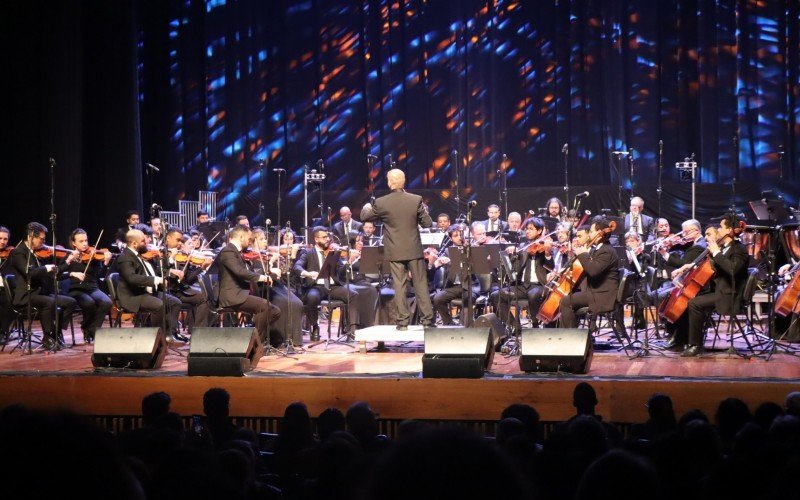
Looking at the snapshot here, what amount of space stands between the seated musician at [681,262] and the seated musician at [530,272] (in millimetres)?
1229

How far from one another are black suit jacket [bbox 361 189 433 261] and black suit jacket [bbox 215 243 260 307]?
141cm

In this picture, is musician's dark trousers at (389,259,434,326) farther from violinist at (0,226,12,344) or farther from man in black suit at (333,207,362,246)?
man in black suit at (333,207,362,246)

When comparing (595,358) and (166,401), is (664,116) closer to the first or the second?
(595,358)

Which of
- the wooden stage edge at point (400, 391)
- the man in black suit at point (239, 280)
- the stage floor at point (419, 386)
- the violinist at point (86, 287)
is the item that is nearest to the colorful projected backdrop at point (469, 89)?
the violinist at point (86, 287)

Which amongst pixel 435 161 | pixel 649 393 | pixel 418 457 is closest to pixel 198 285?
pixel 649 393

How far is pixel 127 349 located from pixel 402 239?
284 centimetres

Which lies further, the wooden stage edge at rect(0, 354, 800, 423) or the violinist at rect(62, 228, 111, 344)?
the violinist at rect(62, 228, 111, 344)

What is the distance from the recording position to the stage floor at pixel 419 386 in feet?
20.5

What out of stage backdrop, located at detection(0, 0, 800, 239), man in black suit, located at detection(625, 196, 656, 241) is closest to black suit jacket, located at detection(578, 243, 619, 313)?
man in black suit, located at detection(625, 196, 656, 241)

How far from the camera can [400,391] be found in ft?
21.8

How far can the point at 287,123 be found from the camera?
18391 mm

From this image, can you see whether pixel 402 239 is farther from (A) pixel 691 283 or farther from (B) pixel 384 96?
(B) pixel 384 96

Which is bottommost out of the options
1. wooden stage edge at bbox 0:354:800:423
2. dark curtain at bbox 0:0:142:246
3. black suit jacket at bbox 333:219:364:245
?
wooden stage edge at bbox 0:354:800:423

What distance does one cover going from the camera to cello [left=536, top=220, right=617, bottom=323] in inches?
332
